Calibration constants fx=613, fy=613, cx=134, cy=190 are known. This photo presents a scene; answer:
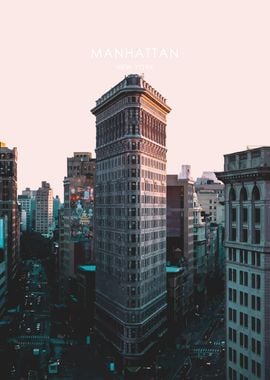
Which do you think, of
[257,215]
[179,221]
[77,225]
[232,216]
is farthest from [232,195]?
[77,225]

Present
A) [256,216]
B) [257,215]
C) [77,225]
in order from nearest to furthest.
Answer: [257,215], [256,216], [77,225]

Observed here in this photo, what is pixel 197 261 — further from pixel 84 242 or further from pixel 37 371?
pixel 37 371

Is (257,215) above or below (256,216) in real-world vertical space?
above

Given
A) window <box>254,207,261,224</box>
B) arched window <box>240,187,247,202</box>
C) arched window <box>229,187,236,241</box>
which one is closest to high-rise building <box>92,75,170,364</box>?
arched window <box>229,187,236,241</box>

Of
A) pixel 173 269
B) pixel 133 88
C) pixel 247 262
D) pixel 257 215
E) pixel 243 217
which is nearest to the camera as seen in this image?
pixel 257 215

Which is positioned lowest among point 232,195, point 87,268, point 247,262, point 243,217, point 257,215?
point 87,268

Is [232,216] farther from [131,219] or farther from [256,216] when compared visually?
[131,219]

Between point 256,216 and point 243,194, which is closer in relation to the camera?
point 256,216

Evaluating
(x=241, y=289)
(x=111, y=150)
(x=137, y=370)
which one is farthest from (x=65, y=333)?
(x=241, y=289)
